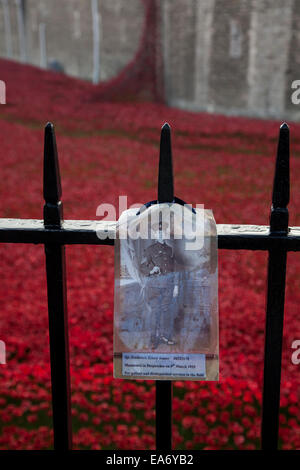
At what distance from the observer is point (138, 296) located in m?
1.51

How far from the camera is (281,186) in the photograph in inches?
60.9

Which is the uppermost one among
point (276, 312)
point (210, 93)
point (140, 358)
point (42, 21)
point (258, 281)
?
point (42, 21)

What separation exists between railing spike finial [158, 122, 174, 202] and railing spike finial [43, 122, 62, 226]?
327mm

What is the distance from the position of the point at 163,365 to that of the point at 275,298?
1.30 feet

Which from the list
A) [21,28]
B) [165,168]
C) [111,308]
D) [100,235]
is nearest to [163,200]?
[165,168]

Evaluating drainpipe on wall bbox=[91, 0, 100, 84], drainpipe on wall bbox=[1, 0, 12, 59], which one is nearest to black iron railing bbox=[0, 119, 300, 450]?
drainpipe on wall bbox=[91, 0, 100, 84]

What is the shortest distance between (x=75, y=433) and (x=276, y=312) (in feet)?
6.62

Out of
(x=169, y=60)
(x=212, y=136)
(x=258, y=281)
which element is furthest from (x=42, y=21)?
(x=258, y=281)

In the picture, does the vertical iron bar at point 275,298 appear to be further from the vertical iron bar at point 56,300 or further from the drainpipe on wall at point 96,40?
the drainpipe on wall at point 96,40

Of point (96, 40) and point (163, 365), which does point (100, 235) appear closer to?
point (163, 365)

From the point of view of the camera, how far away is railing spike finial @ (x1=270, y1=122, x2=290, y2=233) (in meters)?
1.52

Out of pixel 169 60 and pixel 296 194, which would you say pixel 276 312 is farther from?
pixel 169 60

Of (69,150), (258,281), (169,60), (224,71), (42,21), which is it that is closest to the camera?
(258,281)

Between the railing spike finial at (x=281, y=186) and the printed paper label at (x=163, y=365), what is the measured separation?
44cm
